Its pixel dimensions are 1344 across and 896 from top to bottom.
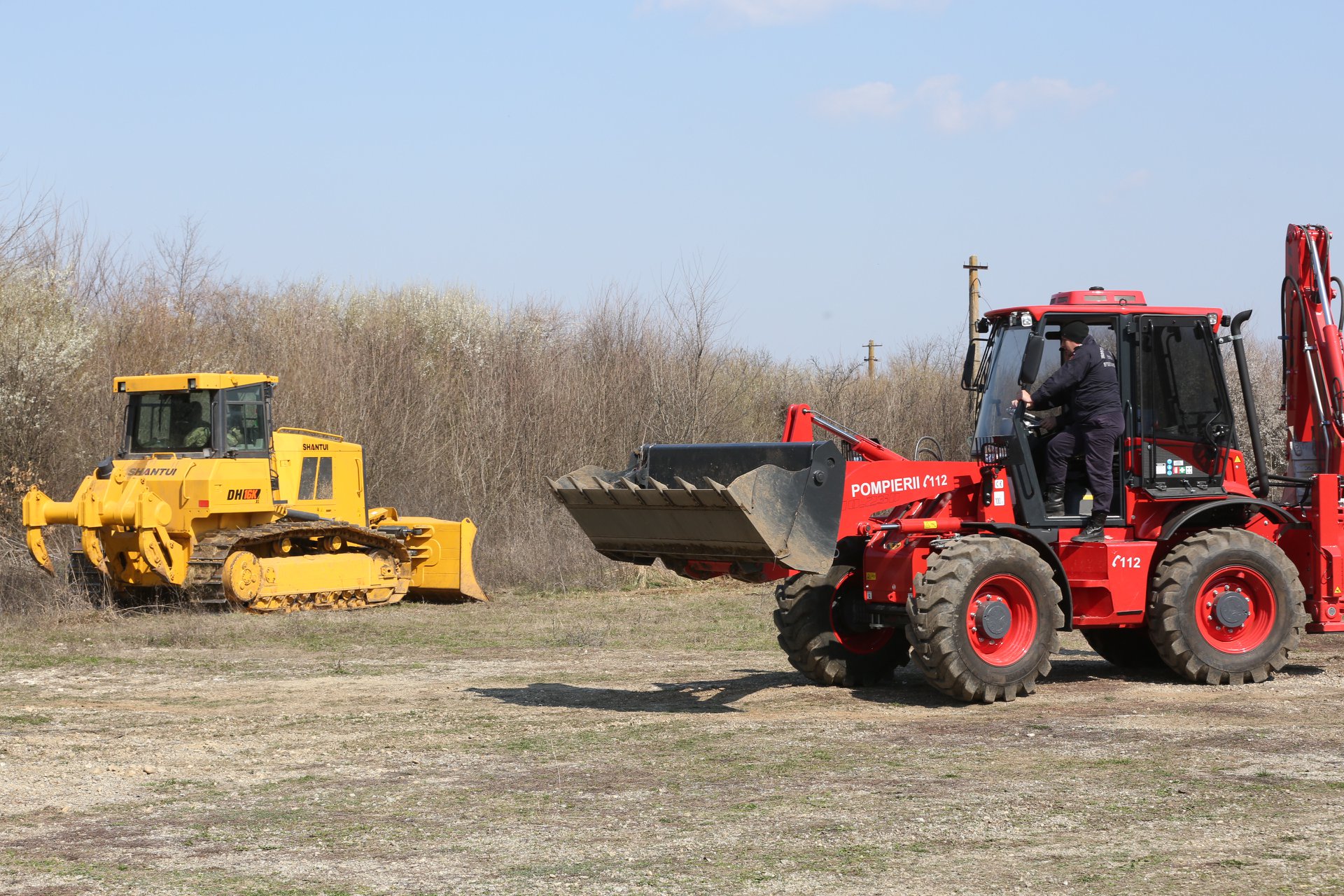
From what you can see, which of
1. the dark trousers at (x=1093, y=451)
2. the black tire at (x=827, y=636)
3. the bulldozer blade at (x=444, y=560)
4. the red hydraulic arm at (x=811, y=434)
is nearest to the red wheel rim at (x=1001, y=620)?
the dark trousers at (x=1093, y=451)

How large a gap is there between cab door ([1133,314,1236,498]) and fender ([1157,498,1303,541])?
111 mm

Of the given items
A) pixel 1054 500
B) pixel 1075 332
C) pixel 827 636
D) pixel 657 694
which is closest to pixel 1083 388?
pixel 1075 332

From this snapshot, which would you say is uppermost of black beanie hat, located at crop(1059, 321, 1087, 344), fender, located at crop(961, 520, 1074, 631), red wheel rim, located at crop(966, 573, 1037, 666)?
black beanie hat, located at crop(1059, 321, 1087, 344)

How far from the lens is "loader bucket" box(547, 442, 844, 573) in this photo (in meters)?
9.52

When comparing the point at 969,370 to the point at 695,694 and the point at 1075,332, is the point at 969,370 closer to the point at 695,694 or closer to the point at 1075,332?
the point at 1075,332

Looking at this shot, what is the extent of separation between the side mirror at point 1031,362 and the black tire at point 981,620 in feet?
3.48

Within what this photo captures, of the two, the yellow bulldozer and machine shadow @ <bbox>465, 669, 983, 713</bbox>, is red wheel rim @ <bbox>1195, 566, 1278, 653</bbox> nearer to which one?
machine shadow @ <bbox>465, 669, 983, 713</bbox>

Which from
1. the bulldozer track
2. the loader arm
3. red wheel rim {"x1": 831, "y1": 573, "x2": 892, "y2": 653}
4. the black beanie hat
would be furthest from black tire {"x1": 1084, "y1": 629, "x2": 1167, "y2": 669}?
the bulldozer track

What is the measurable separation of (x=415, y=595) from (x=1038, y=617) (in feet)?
36.6

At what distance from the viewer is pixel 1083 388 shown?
10.6 metres

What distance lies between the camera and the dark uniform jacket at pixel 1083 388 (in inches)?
416

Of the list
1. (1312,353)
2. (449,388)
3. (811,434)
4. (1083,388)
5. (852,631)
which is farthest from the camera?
(449,388)

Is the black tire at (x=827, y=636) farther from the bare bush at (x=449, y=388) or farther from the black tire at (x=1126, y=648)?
the bare bush at (x=449, y=388)

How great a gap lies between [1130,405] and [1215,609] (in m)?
1.56
